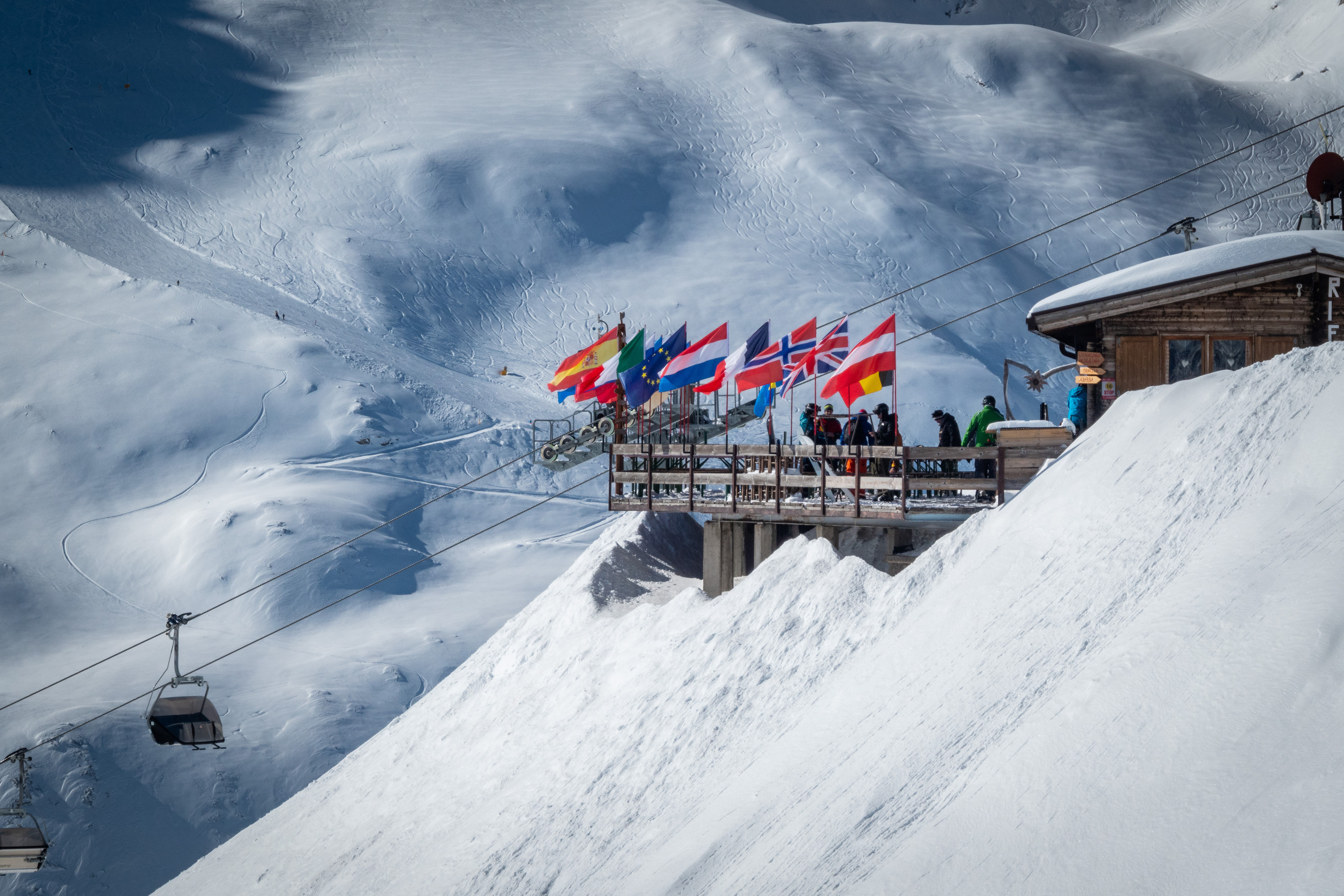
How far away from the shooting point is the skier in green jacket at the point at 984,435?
51.9 feet

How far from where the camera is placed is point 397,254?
5512 cm

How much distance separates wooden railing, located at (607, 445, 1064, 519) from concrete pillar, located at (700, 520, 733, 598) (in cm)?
39

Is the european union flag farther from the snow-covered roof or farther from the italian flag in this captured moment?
the snow-covered roof

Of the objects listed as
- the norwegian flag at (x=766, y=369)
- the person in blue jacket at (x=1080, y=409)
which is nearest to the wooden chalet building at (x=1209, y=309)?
the person in blue jacket at (x=1080, y=409)

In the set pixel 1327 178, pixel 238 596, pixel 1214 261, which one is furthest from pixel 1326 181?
pixel 238 596

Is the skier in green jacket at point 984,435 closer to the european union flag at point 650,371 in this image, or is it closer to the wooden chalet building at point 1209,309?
the wooden chalet building at point 1209,309

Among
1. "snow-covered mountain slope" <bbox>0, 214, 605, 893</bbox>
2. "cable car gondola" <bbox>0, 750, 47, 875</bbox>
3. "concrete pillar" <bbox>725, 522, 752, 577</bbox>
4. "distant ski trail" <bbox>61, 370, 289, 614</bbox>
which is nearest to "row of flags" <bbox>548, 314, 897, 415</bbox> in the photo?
"concrete pillar" <bbox>725, 522, 752, 577</bbox>

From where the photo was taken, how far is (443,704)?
1817 cm

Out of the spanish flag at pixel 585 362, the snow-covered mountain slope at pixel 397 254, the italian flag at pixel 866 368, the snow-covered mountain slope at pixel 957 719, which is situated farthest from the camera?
the snow-covered mountain slope at pixel 397 254

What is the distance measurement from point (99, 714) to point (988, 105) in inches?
2454

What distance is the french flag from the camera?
2000 centimetres

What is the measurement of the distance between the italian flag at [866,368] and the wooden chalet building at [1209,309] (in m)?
2.49

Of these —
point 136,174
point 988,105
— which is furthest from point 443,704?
point 988,105

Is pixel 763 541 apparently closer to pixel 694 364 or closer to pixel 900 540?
pixel 900 540
